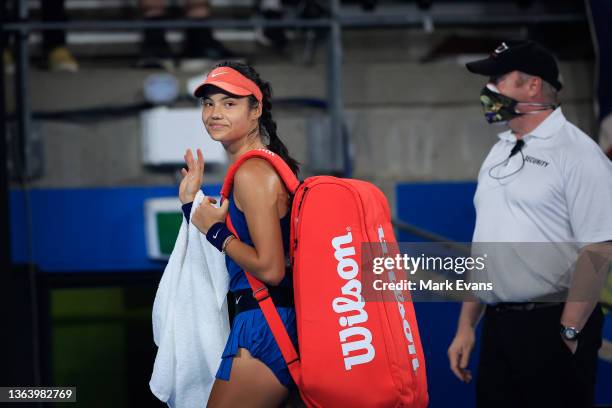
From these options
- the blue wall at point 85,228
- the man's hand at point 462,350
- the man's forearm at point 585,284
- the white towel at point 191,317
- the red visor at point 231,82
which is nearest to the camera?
the red visor at point 231,82

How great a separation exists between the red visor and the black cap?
0.89 meters

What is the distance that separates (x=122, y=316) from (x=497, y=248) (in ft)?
12.5

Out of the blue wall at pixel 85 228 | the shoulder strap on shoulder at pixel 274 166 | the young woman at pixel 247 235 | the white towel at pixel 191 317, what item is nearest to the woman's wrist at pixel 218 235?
the young woman at pixel 247 235

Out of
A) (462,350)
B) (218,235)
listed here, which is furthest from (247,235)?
(462,350)

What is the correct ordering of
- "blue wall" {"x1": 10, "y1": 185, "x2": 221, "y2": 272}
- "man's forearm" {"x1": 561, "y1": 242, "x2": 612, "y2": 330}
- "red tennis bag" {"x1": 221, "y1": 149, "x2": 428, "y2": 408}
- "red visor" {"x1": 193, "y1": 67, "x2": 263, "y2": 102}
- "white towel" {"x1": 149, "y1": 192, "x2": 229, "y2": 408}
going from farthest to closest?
"blue wall" {"x1": 10, "y1": 185, "x2": 221, "y2": 272} → "man's forearm" {"x1": 561, "y1": 242, "x2": 612, "y2": 330} → "white towel" {"x1": 149, "y1": 192, "x2": 229, "y2": 408} → "red visor" {"x1": 193, "y1": 67, "x2": 263, "y2": 102} → "red tennis bag" {"x1": 221, "y1": 149, "x2": 428, "y2": 408}

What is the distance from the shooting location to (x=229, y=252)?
9.08ft

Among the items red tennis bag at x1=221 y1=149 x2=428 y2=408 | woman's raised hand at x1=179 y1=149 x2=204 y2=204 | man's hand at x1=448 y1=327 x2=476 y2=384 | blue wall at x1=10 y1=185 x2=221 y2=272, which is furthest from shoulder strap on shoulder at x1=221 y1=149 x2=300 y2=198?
blue wall at x1=10 y1=185 x2=221 y2=272

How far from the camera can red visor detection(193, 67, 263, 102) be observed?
290 centimetres

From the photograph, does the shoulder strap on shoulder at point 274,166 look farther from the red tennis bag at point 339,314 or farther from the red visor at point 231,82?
the red visor at point 231,82

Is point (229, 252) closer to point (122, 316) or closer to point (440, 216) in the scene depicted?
point (440, 216)

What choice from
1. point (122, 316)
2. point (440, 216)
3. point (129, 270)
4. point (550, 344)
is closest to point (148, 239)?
point (129, 270)

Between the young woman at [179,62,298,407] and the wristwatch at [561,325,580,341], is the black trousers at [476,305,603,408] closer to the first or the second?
the wristwatch at [561,325,580,341]

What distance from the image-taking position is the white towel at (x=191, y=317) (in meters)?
3.05

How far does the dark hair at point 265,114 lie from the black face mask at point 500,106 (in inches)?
31.1
